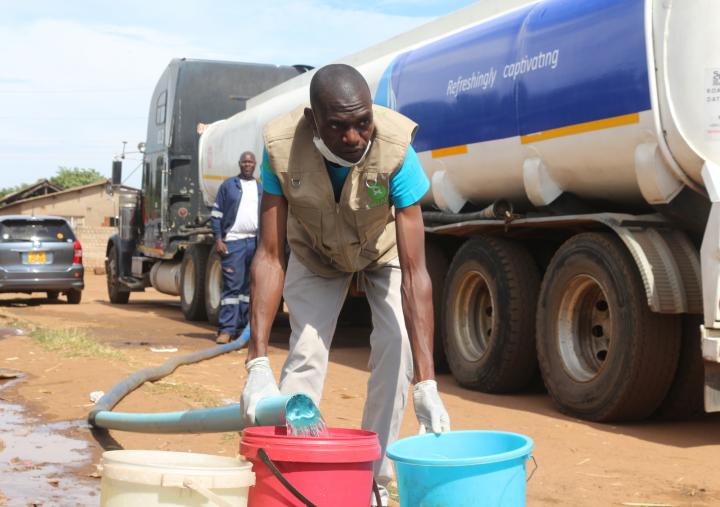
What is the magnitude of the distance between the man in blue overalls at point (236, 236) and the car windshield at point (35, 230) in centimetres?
767

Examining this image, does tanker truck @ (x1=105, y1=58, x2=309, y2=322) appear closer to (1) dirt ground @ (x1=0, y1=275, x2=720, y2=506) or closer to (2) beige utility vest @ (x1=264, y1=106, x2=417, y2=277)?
(1) dirt ground @ (x1=0, y1=275, x2=720, y2=506)

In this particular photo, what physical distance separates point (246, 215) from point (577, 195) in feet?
17.2

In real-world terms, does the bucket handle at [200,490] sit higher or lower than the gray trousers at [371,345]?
lower

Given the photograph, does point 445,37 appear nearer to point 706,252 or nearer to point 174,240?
point 706,252

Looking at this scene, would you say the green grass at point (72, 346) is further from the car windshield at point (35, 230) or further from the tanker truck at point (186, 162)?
the car windshield at point (35, 230)

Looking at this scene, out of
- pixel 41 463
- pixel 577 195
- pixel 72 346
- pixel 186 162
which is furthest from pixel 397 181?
pixel 186 162

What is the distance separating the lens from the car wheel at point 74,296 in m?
20.7

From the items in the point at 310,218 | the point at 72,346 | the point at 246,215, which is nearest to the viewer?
the point at 310,218

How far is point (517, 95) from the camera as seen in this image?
858 centimetres

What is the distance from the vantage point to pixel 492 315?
9211 millimetres

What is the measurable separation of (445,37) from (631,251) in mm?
3445

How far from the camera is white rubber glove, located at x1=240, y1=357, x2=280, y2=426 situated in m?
3.93

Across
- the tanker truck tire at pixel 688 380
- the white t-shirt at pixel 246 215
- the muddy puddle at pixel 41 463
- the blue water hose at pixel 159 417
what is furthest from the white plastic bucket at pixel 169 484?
the white t-shirt at pixel 246 215

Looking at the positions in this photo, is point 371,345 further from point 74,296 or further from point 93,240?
point 93,240
